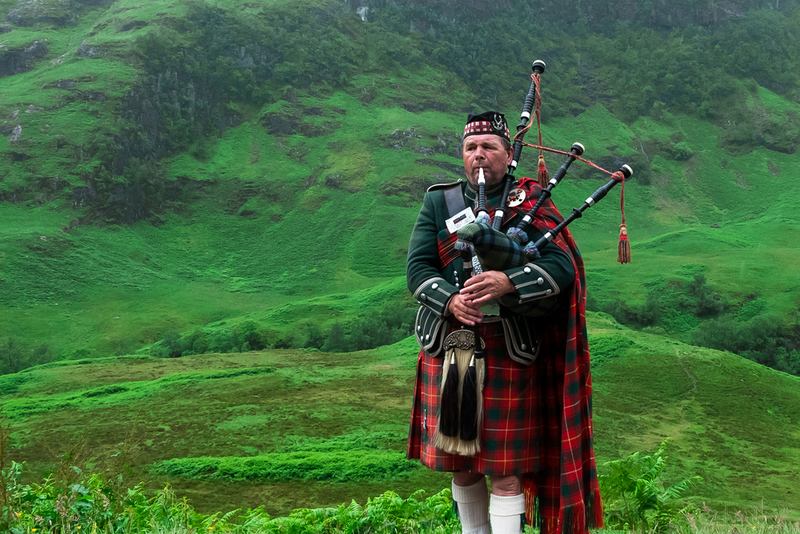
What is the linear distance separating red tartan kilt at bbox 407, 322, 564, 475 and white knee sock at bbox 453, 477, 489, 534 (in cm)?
16

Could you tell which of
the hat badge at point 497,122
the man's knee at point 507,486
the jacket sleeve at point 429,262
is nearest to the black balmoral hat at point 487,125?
the hat badge at point 497,122

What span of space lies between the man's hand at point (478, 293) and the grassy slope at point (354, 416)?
362 cm

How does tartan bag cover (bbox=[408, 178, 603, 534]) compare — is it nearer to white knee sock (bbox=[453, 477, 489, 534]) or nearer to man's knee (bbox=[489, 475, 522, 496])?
man's knee (bbox=[489, 475, 522, 496])

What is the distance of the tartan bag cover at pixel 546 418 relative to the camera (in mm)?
2682

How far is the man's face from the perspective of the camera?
9.48 feet

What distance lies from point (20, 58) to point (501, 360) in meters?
36.9

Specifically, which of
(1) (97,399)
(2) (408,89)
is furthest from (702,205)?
(1) (97,399)

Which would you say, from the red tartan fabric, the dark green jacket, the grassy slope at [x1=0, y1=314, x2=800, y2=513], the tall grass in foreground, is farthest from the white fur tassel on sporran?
the grassy slope at [x1=0, y1=314, x2=800, y2=513]

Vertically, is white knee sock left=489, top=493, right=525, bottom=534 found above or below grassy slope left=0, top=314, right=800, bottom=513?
above

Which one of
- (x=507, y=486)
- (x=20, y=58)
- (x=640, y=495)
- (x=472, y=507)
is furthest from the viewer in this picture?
(x=20, y=58)

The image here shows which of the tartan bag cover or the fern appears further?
the fern

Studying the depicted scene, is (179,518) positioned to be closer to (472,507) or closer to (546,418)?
(472,507)

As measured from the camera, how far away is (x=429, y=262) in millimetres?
2930

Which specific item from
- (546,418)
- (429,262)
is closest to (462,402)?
(546,418)
